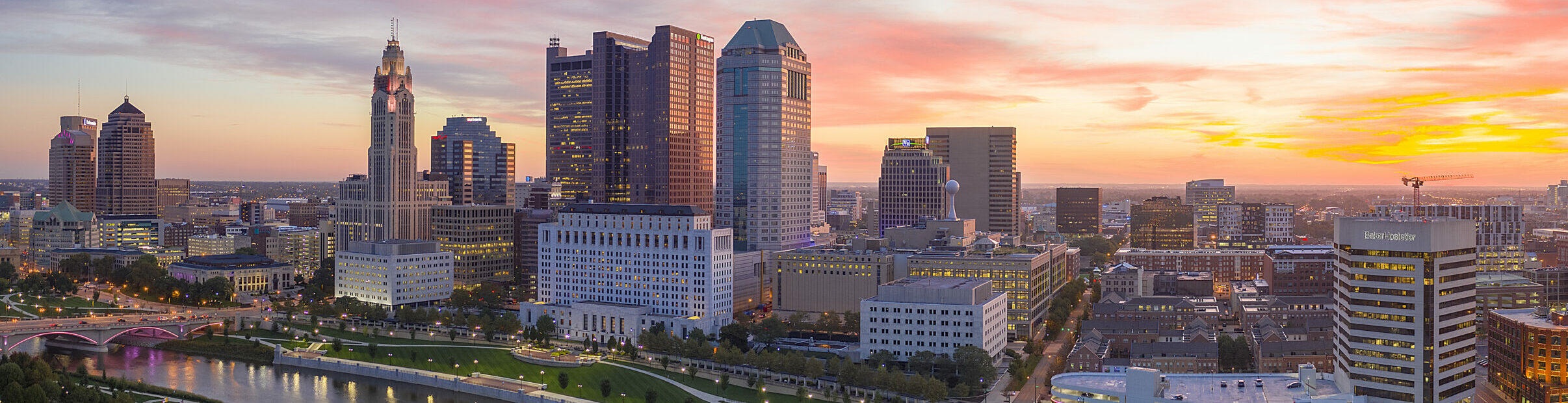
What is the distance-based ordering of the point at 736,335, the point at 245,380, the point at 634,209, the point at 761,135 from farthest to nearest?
the point at 761,135, the point at 634,209, the point at 736,335, the point at 245,380

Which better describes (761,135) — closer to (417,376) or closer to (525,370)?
(525,370)

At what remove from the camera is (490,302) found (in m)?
170

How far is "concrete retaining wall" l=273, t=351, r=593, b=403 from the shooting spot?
118625 mm

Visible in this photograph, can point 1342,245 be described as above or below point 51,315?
above

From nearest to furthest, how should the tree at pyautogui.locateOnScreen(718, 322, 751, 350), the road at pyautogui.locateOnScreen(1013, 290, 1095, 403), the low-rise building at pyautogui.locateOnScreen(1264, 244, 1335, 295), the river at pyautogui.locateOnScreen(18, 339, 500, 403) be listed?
the road at pyautogui.locateOnScreen(1013, 290, 1095, 403), the river at pyautogui.locateOnScreen(18, 339, 500, 403), the tree at pyautogui.locateOnScreen(718, 322, 751, 350), the low-rise building at pyautogui.locateOnScreen(1264, 244, 1335, 295)

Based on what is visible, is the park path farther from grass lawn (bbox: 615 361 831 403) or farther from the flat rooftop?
the flat rooftop

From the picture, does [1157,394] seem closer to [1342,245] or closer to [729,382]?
[1342,245]

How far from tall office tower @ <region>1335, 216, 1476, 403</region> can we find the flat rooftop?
187 inches

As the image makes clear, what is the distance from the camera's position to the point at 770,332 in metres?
138

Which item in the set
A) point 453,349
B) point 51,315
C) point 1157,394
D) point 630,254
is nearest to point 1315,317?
point 1157,394

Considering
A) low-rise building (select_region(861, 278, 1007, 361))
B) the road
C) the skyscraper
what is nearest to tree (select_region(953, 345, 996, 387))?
the road

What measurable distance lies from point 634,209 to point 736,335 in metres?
28.6

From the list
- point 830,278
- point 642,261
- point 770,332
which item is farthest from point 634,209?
point 770,332

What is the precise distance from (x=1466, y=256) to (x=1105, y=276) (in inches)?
3212
